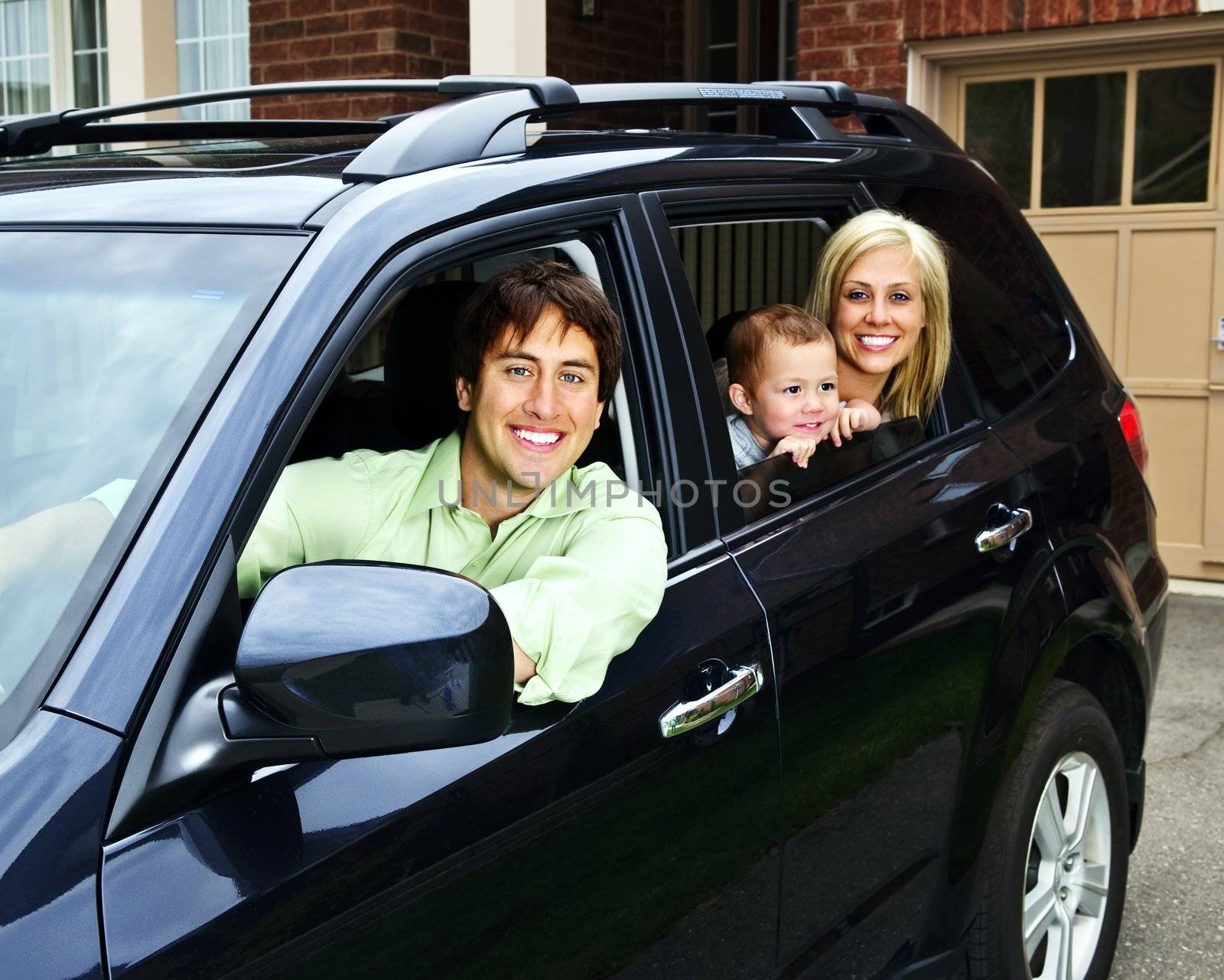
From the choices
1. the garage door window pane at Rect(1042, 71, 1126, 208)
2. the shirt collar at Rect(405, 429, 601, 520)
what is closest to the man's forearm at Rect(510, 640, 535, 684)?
the shirt collar at Rect(405, 429, 601, 520)

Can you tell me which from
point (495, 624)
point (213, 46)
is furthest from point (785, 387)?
point (213, 46)

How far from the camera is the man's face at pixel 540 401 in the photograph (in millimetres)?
2043

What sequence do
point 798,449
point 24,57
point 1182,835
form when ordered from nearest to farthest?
point 798,449, point 1182,835, point 24,57

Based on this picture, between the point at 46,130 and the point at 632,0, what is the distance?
6916mm

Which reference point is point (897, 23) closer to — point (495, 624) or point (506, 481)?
point (506, 481)

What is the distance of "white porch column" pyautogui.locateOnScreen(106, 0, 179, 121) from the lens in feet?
25.5

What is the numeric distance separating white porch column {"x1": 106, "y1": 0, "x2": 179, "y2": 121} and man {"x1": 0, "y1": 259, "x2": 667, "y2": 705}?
20.7 ft

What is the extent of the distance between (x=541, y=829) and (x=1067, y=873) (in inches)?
66.8

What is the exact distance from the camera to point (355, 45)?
7809 mm

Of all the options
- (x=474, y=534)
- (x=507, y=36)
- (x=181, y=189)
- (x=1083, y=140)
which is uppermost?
(x=507, y=36)

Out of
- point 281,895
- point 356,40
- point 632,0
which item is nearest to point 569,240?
point 281,895

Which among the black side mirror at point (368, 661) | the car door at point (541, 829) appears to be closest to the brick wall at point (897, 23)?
the car door at point (541, 829)

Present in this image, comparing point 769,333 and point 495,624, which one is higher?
point 769,333

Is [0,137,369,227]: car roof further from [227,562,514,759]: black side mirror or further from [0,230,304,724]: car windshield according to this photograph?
[227,562,514,759]: black side mirror
